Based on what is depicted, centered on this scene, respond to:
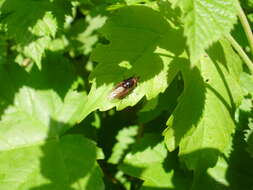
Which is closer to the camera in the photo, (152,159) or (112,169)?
(152,159)

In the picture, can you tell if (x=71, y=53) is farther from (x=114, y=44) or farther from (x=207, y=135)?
(x=207, y=135)

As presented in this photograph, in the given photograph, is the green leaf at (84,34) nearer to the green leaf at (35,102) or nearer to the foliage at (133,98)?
the foliage at (133,98)

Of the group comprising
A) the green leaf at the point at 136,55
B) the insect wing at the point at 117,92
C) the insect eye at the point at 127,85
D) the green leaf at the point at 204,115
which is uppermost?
the green leaf at the point at 136,55

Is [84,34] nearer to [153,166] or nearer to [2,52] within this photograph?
[2,52]

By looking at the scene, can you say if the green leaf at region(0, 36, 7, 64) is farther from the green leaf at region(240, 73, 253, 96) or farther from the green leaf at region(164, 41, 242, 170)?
the green leaf at region(240, 73, 253, 96)

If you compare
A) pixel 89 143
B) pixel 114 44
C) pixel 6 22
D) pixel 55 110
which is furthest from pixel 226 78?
pixel 6 22

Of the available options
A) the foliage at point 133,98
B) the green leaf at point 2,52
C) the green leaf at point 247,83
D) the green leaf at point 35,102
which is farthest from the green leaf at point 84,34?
the green leaf at point 247,83

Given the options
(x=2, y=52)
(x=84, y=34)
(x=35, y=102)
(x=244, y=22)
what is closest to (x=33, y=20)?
(x=2, y=52)
